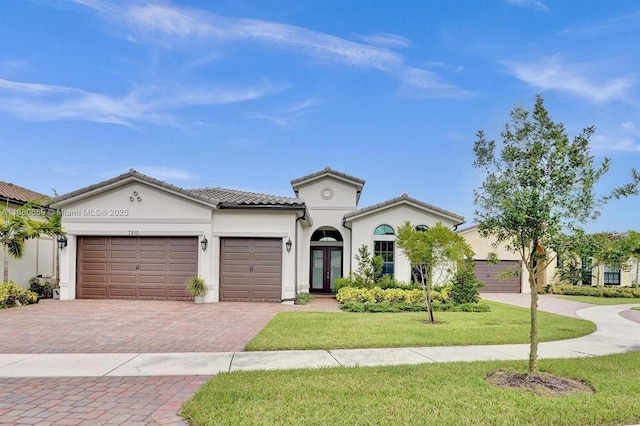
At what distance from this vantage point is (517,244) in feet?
21.1

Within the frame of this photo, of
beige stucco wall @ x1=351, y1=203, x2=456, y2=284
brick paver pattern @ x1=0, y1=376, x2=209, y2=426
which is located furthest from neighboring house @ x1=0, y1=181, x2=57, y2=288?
beige stucco wall @ x1=351, y1=203, x2=456, y2=284

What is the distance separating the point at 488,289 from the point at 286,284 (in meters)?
17.5

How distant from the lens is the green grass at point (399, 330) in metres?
8.66

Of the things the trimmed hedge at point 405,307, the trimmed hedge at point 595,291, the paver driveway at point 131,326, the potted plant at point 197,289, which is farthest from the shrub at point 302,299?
the trimmed hedge at point 595,291

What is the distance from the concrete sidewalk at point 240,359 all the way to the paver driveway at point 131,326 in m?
0.61

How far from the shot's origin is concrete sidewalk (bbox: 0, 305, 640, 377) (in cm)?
652

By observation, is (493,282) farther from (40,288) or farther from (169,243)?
(40,288)

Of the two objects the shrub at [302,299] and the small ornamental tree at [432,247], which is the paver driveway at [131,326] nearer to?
the shrub at [302,299]

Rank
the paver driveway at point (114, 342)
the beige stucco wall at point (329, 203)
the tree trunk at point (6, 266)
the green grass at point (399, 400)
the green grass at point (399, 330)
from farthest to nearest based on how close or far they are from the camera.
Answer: the beige stucco wall at point (329, 203)
the tree trunk at point (6, 266)
the green grass at point (399, 330)
the paver driveway at point (114, 342)
the green grass at point (399, 400)

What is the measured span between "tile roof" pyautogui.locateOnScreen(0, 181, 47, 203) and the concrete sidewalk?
12.8 m

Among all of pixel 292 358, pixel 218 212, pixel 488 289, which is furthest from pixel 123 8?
pixel 488 289

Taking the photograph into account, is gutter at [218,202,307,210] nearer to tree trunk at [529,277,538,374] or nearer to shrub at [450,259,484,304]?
shrub at [450,259,484,304]

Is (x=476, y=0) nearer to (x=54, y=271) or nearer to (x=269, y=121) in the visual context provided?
(x=269, y=121)

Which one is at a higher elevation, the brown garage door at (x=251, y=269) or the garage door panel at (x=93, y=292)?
the brown garage door at (x=251, y=269)
